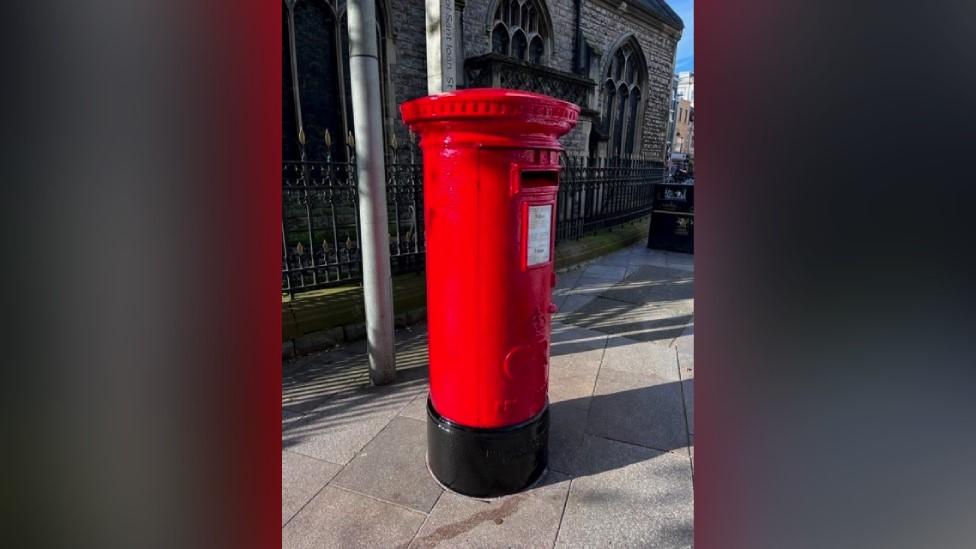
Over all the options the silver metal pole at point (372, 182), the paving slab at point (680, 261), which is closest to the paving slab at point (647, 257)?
the paving slab at point (680, 261)

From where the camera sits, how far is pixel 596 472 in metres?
2.62

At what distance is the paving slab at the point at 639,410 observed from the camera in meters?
2.98

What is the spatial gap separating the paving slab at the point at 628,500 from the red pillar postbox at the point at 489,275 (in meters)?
0.33

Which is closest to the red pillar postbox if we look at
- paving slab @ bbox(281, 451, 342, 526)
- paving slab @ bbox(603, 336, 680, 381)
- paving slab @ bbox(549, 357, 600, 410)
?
paving slab @ bbox(281, 451, 342, 526)

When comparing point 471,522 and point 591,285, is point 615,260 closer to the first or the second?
point 591,285

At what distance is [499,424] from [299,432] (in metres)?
1.50

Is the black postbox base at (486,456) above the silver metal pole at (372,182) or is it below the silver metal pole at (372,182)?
below

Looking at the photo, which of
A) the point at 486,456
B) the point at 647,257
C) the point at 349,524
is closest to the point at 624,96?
the point at 647,257

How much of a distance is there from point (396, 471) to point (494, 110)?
204 centimetres

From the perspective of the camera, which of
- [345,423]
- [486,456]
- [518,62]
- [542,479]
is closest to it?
[486,456]

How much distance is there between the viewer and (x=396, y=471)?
2625 millimetres

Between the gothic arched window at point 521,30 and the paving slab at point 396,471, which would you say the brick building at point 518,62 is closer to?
the gothic arched window at point 521,30

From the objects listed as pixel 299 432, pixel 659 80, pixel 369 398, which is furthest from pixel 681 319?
pixel 659 80
